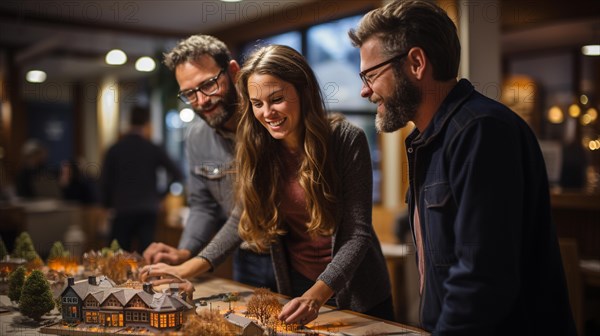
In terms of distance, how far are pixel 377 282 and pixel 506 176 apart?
87cm

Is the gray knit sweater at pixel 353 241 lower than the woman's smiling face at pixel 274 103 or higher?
lower

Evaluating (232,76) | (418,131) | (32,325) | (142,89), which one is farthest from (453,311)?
(142,89)

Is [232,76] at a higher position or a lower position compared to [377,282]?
higher

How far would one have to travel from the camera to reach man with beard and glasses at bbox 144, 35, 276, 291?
2.25 meters

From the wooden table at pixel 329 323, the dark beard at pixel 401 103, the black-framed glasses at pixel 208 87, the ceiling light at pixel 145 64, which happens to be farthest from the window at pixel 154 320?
the ceiling light at pixel 145 64

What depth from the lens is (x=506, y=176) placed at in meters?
1.31

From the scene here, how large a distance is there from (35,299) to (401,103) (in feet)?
3.95

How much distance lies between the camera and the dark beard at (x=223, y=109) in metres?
2.25

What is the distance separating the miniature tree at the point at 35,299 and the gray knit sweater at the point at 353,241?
75cm

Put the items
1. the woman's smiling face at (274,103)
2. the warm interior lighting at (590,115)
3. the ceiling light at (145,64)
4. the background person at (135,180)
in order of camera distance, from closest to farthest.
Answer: the woman's smiling face at (274,103) → the warm interior lighting at (590,115) → the background person at (135,180) → the ceiling light at (145,64)

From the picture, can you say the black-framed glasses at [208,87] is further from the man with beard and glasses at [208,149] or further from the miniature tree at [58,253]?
the miniature tree at [58,253]

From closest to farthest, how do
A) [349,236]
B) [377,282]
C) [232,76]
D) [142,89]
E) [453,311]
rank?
[453,311], [349,236], [377,282], [232,76], [142,89]

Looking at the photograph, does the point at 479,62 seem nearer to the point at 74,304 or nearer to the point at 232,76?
the point at 232,76

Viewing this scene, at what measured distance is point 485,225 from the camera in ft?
4.25
